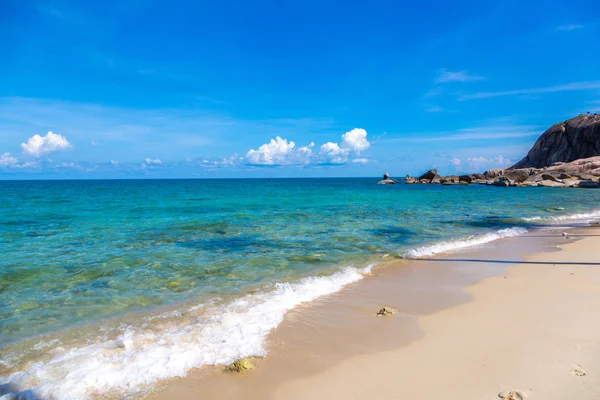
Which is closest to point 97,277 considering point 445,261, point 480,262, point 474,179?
point 445,261

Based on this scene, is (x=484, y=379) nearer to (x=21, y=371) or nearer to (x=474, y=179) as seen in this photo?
(x=21, y=371)

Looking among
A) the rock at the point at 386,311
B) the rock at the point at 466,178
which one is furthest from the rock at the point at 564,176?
the rock at the point at 386,311

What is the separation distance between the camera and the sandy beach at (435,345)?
407 centimetres

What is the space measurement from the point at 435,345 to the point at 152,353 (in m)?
4.07

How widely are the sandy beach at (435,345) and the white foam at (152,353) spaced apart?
0.30m

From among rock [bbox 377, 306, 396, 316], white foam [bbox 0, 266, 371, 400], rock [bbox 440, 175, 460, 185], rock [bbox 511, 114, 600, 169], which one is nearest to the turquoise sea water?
white foam [bbox 0, 266, 371, 400]

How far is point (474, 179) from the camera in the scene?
86.1 m

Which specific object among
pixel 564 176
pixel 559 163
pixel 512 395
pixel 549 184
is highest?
pixel 559 163

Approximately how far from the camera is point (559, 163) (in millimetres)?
71125

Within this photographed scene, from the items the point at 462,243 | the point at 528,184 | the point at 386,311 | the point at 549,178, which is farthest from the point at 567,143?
the point at 386,311

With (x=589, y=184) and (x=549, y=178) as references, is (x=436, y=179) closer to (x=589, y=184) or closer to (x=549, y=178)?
(x=549, y=178)

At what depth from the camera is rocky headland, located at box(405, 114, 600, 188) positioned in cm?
5956

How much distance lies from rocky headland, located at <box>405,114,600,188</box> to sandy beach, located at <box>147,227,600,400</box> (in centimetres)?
6009

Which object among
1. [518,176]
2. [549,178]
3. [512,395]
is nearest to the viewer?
[512,395]
